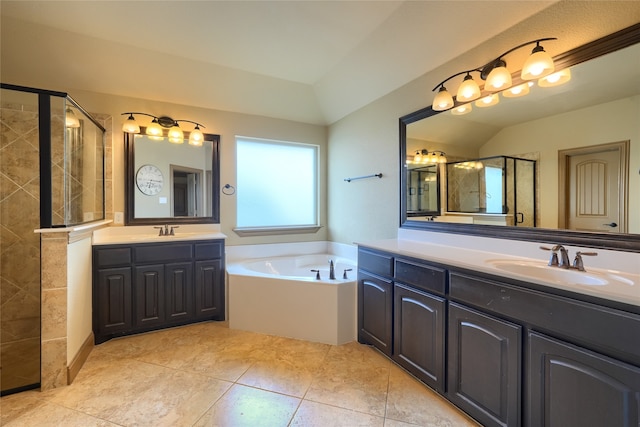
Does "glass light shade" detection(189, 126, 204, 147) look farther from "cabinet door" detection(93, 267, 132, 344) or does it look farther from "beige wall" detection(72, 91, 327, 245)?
"cabinet door" detection(93, 267, 132, 344)

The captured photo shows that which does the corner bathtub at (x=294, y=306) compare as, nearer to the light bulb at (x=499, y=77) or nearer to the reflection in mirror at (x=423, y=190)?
the reflection in mirror at (x=423, y=190)

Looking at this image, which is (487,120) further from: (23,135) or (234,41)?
(23,135)

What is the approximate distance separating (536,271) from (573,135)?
0.81 meters

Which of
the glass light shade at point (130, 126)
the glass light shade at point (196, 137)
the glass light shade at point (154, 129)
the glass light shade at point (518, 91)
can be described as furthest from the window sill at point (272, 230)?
the glass light shade at point (518, 91)

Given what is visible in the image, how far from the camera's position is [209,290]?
2.92 meters

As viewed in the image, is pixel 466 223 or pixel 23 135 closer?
pixel 466 223

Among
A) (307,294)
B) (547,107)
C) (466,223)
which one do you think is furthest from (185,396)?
(547,107)

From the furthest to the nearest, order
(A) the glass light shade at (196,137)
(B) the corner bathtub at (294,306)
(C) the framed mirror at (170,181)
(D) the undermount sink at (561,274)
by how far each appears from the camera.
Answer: (A) the glass light shade at (196,137)
(C) the framed mirror at (170,181)
(B) the corner bathtub at (294,306)
(D) the undermount sink at (561,274)

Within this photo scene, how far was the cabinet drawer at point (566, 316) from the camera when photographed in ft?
3.28

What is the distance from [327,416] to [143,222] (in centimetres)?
266

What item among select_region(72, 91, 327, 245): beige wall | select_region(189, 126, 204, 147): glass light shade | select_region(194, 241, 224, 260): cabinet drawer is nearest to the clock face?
select_region(72, 91, 327, 245): beige wall

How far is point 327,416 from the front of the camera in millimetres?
1602

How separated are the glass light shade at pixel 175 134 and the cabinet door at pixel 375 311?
244 centimetres

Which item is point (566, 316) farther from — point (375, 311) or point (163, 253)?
point (163, 253)
